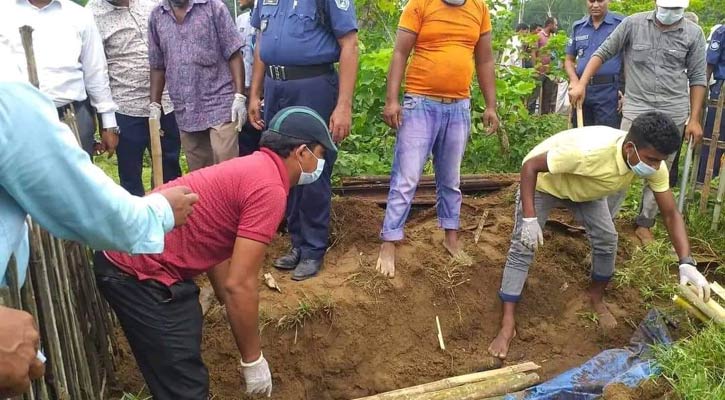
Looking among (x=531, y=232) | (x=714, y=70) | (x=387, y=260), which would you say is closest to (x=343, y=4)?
(x=387, y=260)

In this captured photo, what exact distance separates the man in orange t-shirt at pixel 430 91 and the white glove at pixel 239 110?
39.8 inches

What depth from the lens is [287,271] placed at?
14.1 ft

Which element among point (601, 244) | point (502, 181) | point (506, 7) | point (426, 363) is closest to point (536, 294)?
point (601, 244)

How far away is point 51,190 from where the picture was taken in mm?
1354

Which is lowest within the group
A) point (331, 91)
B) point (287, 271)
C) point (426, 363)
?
point (426, 363)

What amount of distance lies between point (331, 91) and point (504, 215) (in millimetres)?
1898

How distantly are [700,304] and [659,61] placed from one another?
2.29 m

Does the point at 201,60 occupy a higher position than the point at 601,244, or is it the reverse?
the point at 201,60

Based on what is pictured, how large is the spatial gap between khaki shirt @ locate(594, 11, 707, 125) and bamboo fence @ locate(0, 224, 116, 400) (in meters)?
4.29

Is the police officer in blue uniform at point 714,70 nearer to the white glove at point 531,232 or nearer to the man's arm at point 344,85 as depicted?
the white glove at point 531,232

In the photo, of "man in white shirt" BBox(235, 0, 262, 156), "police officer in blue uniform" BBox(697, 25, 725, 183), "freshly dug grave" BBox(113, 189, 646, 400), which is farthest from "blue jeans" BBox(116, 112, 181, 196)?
"police officer in blue uniform" BBox(697, 25, 725, 183)

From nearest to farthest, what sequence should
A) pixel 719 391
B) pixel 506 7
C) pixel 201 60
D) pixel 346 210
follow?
pixel 719 391 → pixel 201 60 → pixel 346 210 → pixel 506 7

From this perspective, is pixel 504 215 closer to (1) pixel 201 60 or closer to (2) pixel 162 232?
(1) pixel 201 60

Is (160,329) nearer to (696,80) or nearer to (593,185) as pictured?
(593,185)
